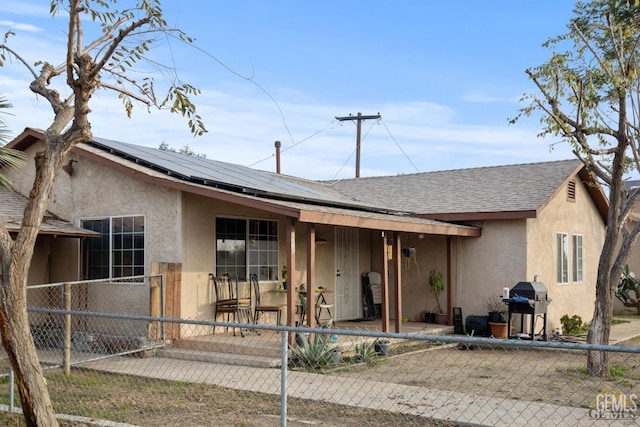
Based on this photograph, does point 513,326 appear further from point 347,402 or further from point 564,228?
point 347,402

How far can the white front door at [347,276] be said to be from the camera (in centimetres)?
→ 1644

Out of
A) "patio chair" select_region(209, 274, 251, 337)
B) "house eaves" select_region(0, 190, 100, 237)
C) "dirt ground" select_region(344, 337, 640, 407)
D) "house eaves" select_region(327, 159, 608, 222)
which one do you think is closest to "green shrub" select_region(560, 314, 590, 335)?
"house eaves" select_region(327, 159, 608, 222)

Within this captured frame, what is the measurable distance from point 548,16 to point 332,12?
4.11 metres

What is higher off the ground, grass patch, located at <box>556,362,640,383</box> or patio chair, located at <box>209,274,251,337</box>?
patio chair, located at <box>209,274,251,337</box>

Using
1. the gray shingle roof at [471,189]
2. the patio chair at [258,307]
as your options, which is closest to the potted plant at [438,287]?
the gray shingle roof at [471,189]

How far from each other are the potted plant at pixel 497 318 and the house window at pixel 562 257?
7.79ft

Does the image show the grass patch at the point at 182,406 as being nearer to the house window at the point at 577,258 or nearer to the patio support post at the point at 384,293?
the patio support post at the point at 384,293

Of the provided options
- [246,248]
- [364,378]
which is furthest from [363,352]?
[246,248]

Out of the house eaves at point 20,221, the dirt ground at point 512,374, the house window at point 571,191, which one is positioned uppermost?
the house window at point 571,191

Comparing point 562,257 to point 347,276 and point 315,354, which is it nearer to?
point 347,276

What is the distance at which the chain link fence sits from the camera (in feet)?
24.1

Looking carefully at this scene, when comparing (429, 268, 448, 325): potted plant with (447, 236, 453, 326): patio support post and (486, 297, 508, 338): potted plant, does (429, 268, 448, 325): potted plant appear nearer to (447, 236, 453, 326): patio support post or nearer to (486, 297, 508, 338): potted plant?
(447, 236, 453, 326): patio support post

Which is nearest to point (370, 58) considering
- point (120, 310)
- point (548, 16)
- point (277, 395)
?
point (548, 16)

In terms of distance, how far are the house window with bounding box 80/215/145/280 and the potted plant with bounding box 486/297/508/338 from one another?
298 inches
